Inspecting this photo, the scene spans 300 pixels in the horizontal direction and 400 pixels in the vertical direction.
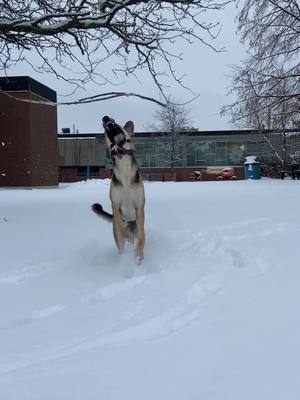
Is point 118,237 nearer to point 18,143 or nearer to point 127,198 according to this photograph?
point 127,198

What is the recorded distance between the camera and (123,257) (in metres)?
6.15

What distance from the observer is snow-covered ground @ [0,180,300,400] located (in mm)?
2998

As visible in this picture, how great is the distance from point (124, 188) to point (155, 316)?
224 cm

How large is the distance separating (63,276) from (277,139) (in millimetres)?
52458

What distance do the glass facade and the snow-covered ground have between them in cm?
5946

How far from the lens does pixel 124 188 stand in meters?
6.17

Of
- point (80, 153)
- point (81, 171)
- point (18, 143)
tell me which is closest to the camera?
point (18, 143)

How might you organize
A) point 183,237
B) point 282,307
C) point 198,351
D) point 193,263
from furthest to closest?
point 183,237 < point 193,263 < point 282,307 < point 198,351

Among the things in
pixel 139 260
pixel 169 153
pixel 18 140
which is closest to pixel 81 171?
pixel 169 153

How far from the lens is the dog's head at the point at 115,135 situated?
19.7 ft

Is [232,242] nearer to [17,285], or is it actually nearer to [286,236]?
[286,236]

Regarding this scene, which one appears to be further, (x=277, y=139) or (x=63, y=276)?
(x=277, y=139)

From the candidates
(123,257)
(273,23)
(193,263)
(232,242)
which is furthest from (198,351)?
(273,23)

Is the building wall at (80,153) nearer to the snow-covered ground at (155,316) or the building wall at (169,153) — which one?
the building wall at (169,153)
